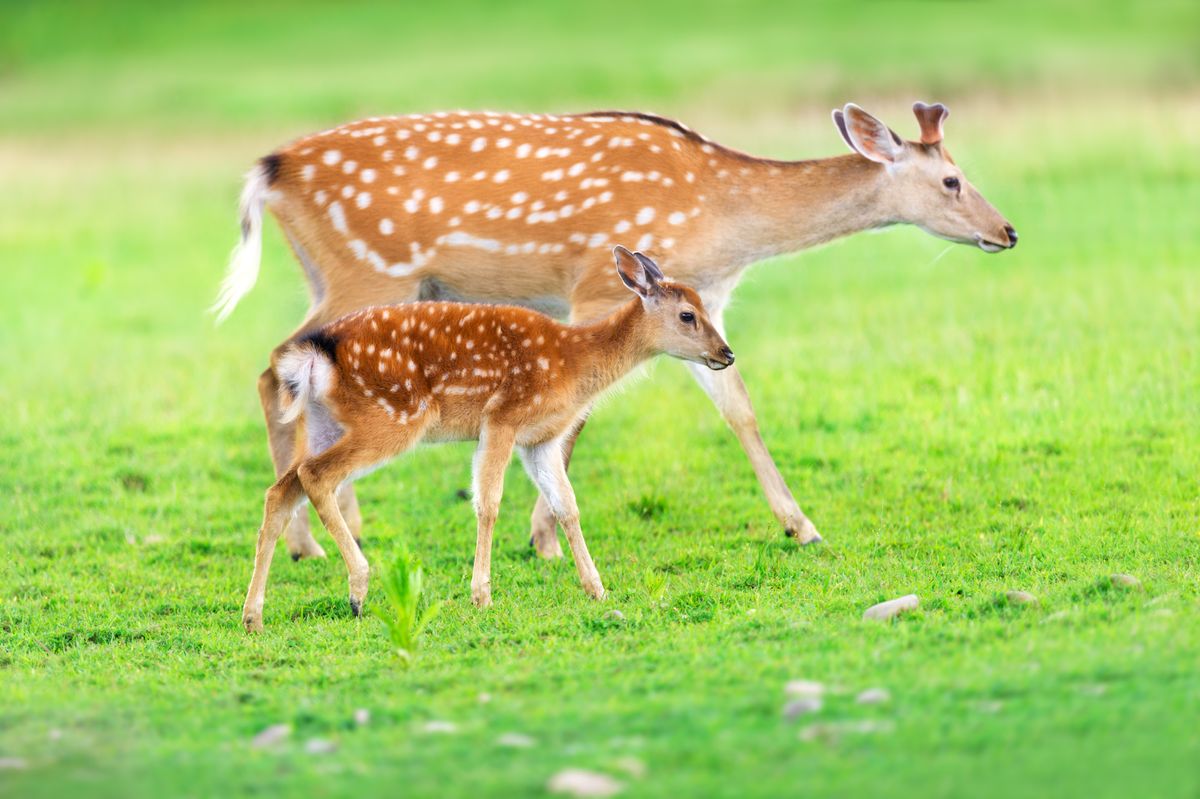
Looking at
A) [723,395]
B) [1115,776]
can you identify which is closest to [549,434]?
[723,395]

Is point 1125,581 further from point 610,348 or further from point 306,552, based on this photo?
point 306,552

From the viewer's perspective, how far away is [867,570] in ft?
24.4

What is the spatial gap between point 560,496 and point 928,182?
8.68ft

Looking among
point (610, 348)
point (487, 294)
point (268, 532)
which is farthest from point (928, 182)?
point (268, 532)

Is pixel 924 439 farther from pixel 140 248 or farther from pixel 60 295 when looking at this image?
pixel 140 248

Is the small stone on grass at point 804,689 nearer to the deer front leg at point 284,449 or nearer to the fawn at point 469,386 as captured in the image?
the fawn at point 469,386

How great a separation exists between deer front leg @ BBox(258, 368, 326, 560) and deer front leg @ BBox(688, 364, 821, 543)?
6.27 feet

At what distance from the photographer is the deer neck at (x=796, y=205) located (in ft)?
28.0

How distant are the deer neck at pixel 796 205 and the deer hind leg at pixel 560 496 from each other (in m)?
1.61

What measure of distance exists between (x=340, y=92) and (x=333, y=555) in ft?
78.5

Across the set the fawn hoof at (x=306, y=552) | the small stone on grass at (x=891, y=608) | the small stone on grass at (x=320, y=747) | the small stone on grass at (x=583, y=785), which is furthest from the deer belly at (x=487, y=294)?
the small stone on grass at (x=583, y=785)

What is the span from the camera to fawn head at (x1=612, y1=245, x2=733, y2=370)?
25.0 feet

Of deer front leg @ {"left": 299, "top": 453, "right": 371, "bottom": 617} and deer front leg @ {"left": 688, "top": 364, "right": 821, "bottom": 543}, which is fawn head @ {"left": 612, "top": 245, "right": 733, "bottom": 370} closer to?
deer front leg @ {"left": 688, "top": 364, "right": 821, "bottom": 543}

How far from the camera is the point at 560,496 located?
24.4 feet
